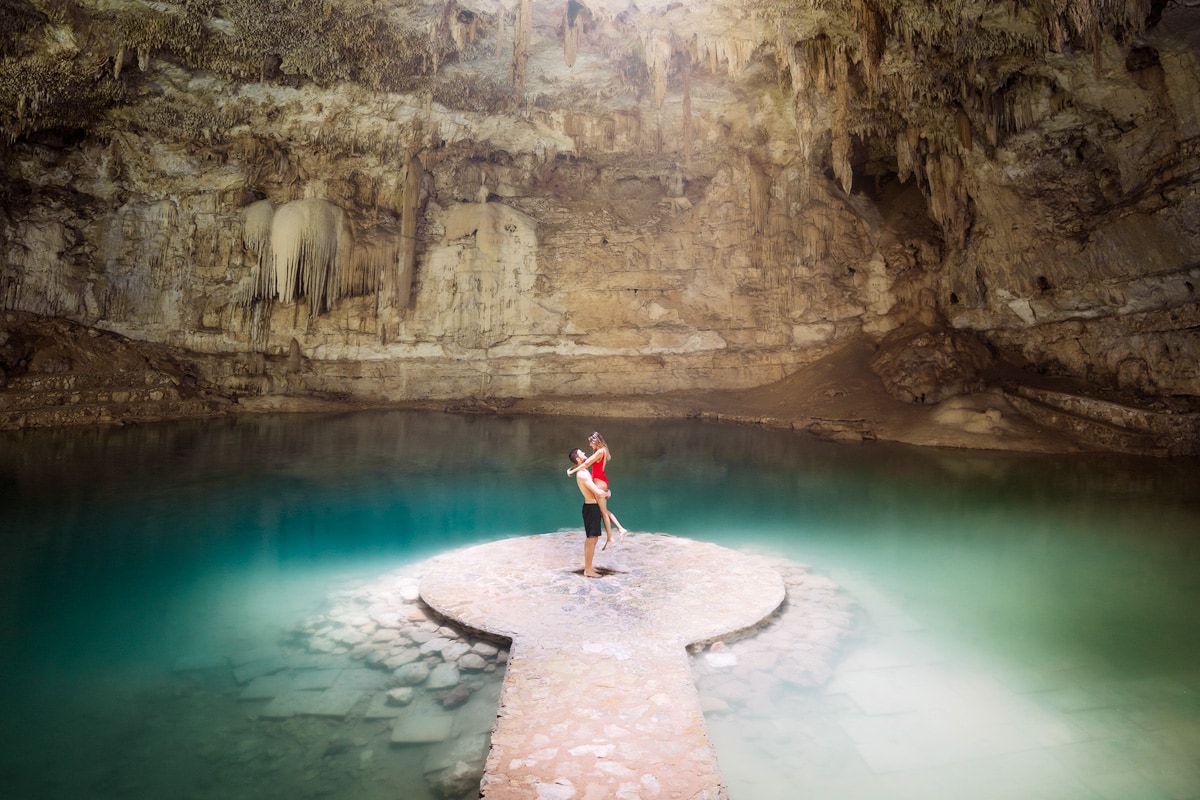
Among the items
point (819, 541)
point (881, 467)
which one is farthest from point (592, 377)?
point (819, 541)

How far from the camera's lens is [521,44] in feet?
46.5

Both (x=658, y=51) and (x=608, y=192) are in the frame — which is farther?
(x=608, y=192)

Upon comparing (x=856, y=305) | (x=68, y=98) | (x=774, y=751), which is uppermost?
(x=68, y=98)

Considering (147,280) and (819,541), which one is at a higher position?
(147,280)

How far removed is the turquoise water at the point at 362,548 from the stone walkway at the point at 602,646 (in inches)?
23.2

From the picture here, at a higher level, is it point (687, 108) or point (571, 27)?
point (571, 27)

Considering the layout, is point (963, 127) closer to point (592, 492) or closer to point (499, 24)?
point (499, 24)

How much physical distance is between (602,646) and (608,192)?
728 inches

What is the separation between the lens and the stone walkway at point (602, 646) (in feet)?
9.44

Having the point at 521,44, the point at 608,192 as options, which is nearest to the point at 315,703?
the point at 521,44

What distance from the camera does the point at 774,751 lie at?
326 cm

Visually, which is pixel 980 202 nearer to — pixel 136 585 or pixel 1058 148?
pixel 1058 148

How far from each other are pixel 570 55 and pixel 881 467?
1052cm

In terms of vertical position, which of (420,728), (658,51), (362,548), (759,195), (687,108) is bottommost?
(420,728)
